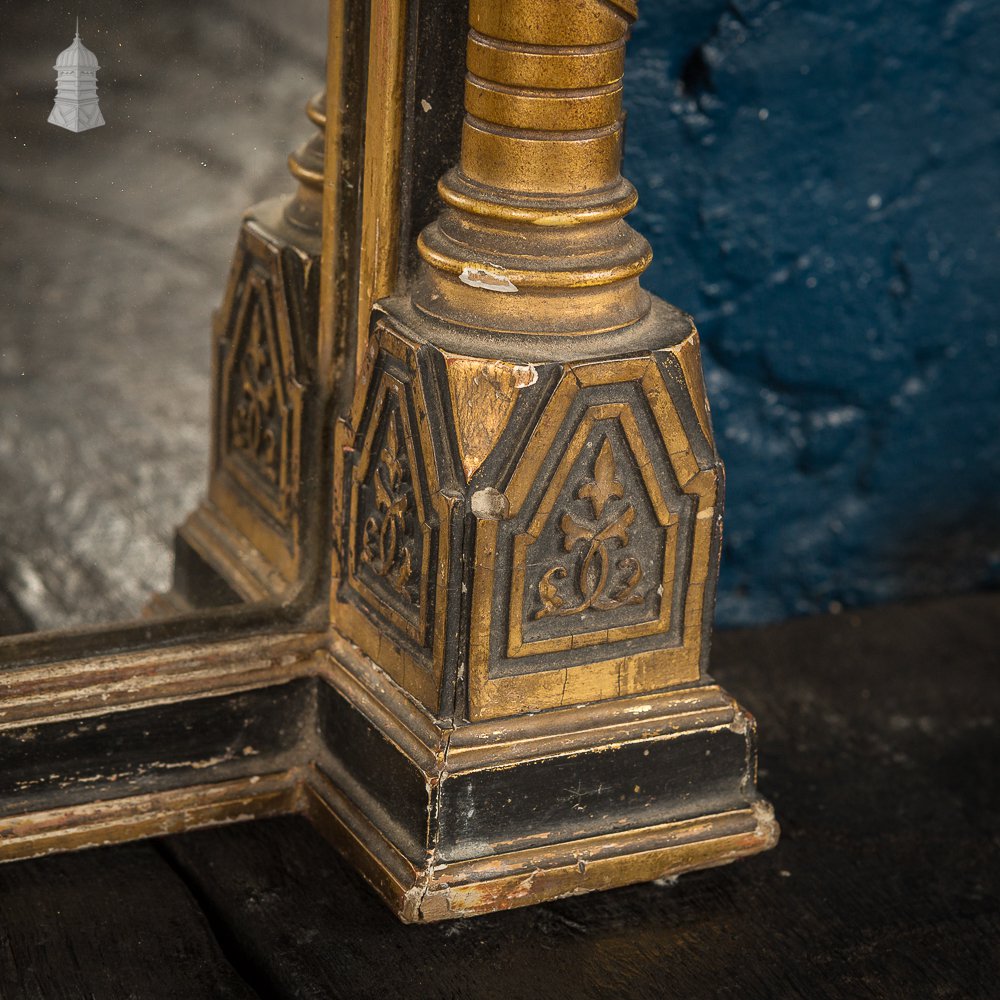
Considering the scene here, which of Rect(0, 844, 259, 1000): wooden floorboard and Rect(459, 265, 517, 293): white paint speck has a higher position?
Rect(459, 265, 517, 293): white paint speck

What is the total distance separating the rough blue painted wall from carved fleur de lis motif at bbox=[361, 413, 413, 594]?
0.53m

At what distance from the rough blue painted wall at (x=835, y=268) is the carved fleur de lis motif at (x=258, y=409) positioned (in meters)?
0.46

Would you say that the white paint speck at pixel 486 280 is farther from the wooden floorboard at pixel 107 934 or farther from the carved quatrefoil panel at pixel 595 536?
the wooden floorboard at pixel 107 934

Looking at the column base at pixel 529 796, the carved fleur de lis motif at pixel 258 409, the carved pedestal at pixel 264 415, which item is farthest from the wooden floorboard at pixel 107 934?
the carved fleur de lis motif at pixel 258 409

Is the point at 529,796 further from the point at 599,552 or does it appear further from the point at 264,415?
the point at 264,415

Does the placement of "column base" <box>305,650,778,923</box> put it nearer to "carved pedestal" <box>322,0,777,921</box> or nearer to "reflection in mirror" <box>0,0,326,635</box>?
"carved pedestal" <box>322,0,777,921</box>

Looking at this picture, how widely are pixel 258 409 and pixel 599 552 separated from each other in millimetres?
393

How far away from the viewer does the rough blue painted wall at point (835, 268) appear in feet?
6.07

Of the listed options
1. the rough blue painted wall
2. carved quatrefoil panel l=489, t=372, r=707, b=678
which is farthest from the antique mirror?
the rough blue painted wall

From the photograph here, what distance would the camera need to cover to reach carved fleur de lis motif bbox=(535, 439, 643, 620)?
1.41 m

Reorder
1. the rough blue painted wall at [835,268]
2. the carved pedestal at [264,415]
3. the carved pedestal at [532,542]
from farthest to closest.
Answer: the rough blue painted wall at [835,268], the carved pedestal at [264,415], the carved pedestal at [532,542]

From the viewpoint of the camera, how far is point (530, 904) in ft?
Result: 4.91

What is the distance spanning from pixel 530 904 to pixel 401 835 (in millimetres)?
128

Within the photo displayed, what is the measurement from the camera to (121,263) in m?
1.57
